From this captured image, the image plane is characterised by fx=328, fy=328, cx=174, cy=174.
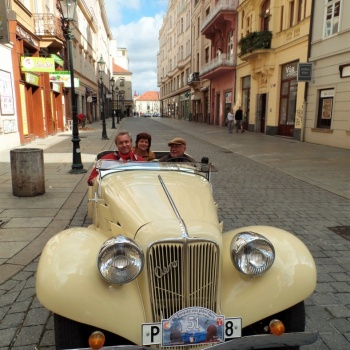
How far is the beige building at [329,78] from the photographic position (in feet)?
44.1

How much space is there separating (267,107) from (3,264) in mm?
19218

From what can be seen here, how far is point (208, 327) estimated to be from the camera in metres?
1.98

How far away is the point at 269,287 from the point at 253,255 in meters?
0.24

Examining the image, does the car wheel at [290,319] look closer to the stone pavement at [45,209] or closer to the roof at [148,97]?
the stone pavement at [45,209]

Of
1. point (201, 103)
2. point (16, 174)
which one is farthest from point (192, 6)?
point (16, 174)

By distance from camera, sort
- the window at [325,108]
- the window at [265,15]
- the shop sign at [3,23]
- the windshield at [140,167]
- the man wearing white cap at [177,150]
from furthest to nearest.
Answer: the window at [265,15], the window at [325,108], the shop sign at [3,23], the man wearing white cap at [177,150], the windshield at [140,167]

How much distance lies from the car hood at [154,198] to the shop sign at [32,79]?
13.4 meters

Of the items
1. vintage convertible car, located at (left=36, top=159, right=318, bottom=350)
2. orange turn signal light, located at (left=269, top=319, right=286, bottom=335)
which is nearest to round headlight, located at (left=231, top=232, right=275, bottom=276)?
vintage convertible car, located at (left=36, top=159, right=318, bottom=350)

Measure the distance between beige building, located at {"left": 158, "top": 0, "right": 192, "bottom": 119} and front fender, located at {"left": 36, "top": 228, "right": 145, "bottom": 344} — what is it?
43.2m

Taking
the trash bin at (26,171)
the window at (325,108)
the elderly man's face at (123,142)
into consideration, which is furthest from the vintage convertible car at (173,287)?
the window at (325,108)

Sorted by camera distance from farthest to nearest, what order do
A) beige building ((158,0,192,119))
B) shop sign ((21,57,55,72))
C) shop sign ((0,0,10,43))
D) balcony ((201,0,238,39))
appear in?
beige building ((158,0,192,119))
balcony ((201,0,238,39))
shop sign ((21,57,55,72))
shop sign ((0,0,10,43))

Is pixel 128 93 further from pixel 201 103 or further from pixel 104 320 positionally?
pixel 104 320

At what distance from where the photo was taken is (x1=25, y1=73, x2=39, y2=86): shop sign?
1443 cm

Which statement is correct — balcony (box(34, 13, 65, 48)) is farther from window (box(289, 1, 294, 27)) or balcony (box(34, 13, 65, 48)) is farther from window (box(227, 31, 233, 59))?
window (box(227, 31, 233, 59))
